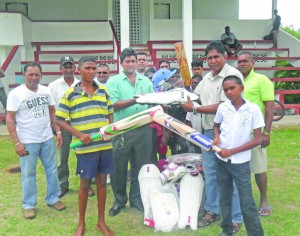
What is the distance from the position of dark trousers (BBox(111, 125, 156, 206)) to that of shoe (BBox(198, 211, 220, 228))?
0.90 m

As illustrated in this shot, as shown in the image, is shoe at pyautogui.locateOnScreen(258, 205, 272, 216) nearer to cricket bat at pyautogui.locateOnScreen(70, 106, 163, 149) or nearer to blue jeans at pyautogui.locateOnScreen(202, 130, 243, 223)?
blue jeans at pyautogui.locateOnScreen(202, 130, 243, 223)

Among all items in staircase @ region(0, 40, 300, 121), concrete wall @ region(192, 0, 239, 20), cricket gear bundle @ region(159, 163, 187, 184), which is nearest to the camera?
cricket gear bundle @ region(159, 163, 187, 184)

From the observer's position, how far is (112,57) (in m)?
13.0

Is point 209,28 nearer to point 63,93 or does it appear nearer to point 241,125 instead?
point 63,93

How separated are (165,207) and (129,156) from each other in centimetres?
81

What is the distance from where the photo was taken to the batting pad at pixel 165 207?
13.5ft

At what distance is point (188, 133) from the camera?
140 inches

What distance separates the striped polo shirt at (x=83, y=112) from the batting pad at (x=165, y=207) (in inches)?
34.6

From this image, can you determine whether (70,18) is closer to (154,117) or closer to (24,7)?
(24,7)

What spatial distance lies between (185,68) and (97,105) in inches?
48.1

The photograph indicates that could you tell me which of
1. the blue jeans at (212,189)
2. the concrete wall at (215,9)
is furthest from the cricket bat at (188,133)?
the concrete wall at (215,9)

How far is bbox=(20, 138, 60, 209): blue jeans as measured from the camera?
181 inches

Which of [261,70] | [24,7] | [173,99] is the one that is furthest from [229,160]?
[24,7]

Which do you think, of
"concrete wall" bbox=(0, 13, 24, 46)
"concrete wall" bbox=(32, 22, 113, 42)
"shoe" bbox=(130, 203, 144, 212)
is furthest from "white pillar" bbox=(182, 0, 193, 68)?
"shoe" bbox=(130, 203, 144, 212)
